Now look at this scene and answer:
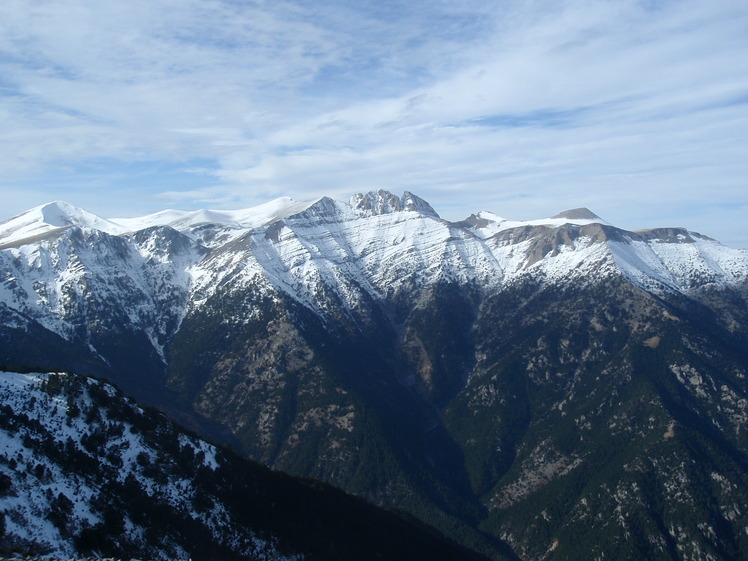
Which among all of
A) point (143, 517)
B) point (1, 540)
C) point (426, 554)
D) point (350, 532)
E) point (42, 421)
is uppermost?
point (42, 421)

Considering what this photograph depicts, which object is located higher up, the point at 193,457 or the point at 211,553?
the point at 193,457

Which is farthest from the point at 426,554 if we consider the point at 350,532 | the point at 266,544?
the point at 266,544

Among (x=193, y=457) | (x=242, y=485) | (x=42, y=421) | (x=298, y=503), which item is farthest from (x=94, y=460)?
(x=298, y=503)

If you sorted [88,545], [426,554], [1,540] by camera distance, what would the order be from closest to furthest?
[1,540] → [88,545] → [426,554]

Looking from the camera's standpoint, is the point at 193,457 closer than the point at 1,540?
No

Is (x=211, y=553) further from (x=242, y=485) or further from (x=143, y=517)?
(x=242, y=485)

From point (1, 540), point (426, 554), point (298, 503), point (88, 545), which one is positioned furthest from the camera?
point (426, 554)

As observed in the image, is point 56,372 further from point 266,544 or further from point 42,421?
point 266,544
